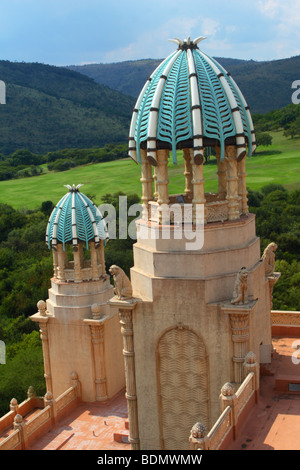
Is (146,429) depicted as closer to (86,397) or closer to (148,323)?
(148,323)

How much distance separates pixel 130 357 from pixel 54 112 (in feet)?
407

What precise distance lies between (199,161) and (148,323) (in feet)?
12.8

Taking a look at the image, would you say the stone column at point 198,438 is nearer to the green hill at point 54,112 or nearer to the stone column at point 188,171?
the stone column at point 188,171

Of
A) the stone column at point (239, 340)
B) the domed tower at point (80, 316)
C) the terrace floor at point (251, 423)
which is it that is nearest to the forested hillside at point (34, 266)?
the domed tower at point (80, 316)

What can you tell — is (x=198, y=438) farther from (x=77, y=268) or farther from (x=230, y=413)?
(x=77, y=268)

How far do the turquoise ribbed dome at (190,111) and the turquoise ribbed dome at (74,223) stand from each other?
7537 mm

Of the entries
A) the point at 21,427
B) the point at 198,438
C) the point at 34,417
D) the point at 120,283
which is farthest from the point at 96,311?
the point at 198,438

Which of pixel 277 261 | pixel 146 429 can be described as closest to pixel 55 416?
pixel 146 429

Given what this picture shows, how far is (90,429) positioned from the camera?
17688 mm

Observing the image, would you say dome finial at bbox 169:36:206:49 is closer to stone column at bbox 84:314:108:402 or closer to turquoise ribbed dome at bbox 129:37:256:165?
turquoise ribbed dome at bbox 129:37:256:165

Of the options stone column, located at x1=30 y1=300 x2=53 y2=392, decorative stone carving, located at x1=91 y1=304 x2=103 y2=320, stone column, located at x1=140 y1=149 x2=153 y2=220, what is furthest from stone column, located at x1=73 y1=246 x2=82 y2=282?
stone column, located at x1=140 y1=149 x2=153 y2=220

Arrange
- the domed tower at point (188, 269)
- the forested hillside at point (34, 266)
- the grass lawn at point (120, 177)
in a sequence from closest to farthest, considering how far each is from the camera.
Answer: the domed tower at point (188, 269) < the forested hillside at point (34, 266) < the grass lawn at point (120, 177)

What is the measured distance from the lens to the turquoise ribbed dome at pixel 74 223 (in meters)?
20.2

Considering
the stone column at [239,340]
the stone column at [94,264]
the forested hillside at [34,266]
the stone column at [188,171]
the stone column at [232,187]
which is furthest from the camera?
the forested hillside at [34,266]
